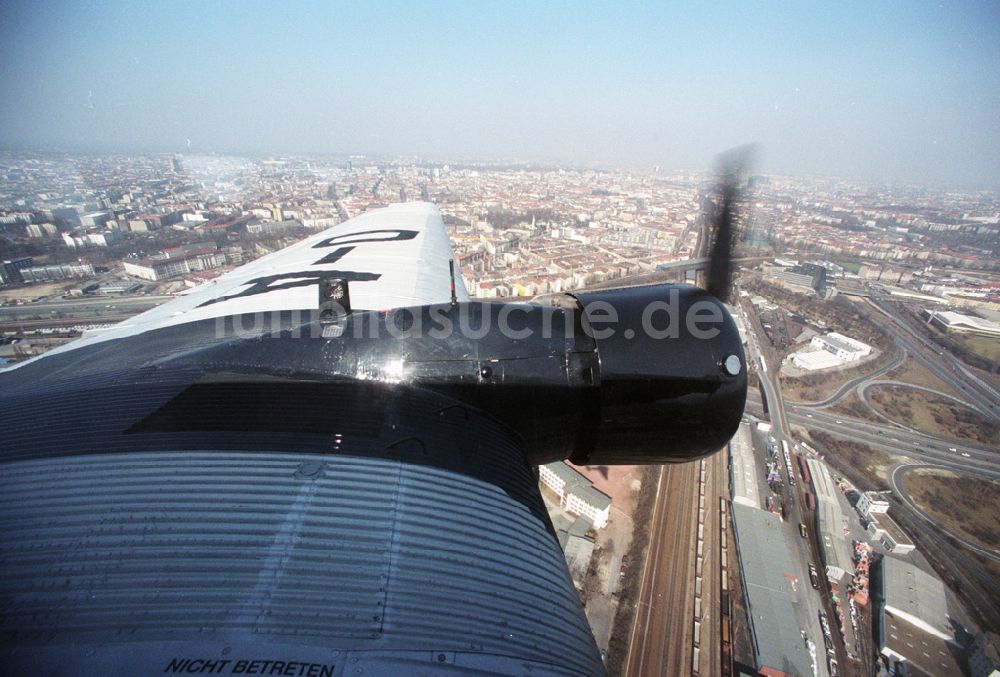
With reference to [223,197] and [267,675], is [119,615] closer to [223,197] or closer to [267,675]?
[267,675]

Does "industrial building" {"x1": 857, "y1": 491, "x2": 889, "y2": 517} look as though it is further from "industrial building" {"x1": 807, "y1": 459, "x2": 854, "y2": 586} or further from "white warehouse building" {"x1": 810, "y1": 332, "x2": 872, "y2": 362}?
"white warehouse building" {"x1": 810, "y1": 332, "x2": 872, "y2": 362}

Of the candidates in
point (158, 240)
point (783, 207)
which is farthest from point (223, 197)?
point (783, 207)

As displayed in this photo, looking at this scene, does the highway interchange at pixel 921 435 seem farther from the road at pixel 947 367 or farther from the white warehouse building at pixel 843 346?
the white warehouse building at pixel 843 346

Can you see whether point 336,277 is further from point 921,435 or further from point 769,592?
point 921,435

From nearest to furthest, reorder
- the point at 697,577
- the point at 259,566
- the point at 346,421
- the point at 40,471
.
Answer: the point at 259,566 < the point at 40,471 < the point at 346,421 < the point at 697,577

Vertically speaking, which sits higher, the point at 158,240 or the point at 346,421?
the point at 346,421

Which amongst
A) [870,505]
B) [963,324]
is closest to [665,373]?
[870,505]

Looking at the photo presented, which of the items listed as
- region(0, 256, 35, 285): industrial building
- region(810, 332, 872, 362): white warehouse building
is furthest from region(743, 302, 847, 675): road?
region(0, 256, 35, 285): industrial building
